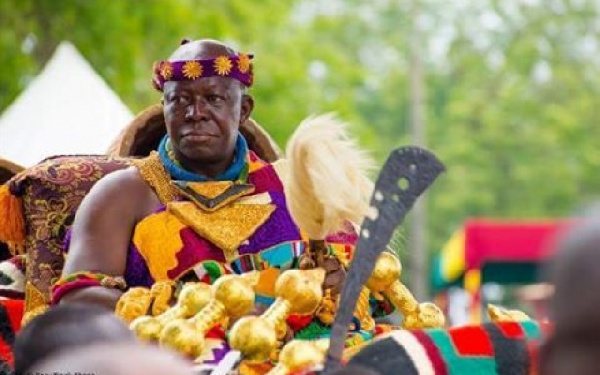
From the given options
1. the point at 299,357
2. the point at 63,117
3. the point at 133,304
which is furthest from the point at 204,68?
the point at 63,117

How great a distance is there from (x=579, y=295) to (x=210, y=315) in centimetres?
216

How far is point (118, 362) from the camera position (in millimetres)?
2326

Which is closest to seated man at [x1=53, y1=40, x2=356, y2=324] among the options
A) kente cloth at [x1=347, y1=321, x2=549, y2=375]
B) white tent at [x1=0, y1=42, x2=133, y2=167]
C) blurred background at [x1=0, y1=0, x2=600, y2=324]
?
kente cloth at [x1=347, y1=321, x2=549, y2=375]

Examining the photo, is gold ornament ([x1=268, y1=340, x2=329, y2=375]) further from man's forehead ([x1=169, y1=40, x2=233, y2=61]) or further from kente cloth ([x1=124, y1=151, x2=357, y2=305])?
man's forehead ([x1=169, y1=40, x2=233, y2=61])

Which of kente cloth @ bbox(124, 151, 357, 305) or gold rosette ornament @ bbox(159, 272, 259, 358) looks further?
kente cloth @ bbox(124, 151, 357, 305)

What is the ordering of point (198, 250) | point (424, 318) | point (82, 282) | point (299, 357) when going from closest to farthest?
point (299, 357) → point (424, 318) → point (82, 282) → point (198, 250)

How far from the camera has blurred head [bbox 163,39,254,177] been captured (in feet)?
18.3

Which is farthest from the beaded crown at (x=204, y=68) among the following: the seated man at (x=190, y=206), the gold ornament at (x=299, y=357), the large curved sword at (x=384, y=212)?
the gold ornament at (x=299, y=357)

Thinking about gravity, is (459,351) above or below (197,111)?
below

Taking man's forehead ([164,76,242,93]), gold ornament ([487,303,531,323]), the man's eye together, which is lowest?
gold ornament ([487,303,531,323])

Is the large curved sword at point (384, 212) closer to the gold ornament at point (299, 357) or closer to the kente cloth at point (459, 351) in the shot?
the gold ornament at point (299, 357)

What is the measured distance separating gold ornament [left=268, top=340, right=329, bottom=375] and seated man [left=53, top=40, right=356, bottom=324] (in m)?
0.91

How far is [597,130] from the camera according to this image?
36.9 metres

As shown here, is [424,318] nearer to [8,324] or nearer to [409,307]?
[409,307]
